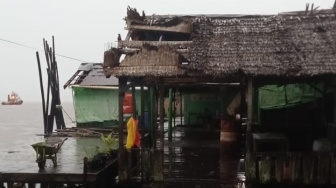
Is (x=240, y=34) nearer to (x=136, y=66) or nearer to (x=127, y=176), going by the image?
(x=136, y=66)

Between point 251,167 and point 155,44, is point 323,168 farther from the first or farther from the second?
point 155,44

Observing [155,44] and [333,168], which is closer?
[333,168]

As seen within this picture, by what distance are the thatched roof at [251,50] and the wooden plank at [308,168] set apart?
79.4 inches

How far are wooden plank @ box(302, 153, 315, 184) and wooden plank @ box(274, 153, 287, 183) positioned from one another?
463 millimetres

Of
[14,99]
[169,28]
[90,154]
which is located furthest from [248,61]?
[14,99]

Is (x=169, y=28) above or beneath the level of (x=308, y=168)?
above

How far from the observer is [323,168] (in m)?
9.98

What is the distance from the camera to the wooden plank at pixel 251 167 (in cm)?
1015

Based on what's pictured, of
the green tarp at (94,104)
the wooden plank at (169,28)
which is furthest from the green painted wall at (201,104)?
the wooden plank at (169,28)

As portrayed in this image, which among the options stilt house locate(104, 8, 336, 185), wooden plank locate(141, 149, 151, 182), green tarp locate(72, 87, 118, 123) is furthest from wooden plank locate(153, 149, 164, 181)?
green tarp locate(72, 87, 118, 123)

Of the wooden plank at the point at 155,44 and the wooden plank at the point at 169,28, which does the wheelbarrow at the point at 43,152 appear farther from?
the wooden plank at the point at 169,28

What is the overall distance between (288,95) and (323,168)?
17.1ft

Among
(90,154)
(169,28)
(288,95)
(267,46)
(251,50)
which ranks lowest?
(90,154)

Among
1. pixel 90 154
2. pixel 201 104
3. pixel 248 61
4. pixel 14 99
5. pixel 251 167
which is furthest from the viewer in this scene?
pixel 14 99
